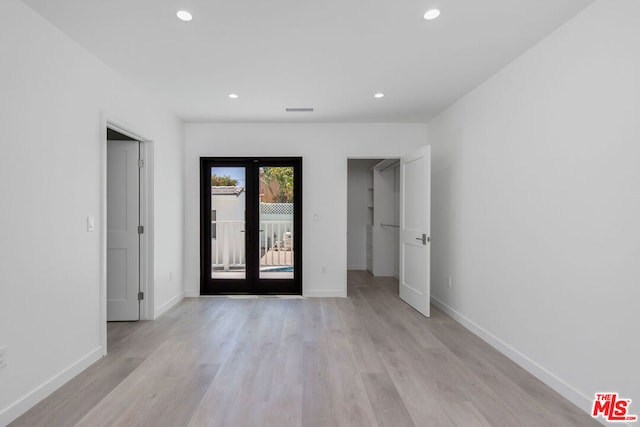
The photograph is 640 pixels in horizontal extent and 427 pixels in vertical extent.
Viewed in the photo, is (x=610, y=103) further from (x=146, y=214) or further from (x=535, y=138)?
(x=146, y=214)

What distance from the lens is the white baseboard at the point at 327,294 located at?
4895mm

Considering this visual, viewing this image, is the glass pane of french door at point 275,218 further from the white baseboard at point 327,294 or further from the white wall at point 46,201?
the white wall at point 46,201

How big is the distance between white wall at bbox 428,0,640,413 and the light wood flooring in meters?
0.35

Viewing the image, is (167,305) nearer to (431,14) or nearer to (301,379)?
(301,379)

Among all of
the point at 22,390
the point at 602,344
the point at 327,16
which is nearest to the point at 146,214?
the point at 22,390

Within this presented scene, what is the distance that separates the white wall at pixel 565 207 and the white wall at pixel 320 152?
159 cm

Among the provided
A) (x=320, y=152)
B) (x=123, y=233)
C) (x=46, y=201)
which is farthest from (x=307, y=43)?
(x=123, y=233)

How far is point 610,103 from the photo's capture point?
6.50ft

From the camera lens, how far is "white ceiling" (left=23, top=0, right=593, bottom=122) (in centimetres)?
215

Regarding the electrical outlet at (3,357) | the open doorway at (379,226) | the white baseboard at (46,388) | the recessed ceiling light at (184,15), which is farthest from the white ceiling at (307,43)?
the open doorway at (379,226)

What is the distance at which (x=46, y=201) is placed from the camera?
7.45ft

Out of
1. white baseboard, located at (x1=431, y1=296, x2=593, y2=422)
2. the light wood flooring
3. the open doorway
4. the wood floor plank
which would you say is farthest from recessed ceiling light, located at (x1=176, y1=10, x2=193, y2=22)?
the open doorway

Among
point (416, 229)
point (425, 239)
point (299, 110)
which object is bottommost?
point (425, 239)

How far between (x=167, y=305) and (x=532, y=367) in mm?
3974
